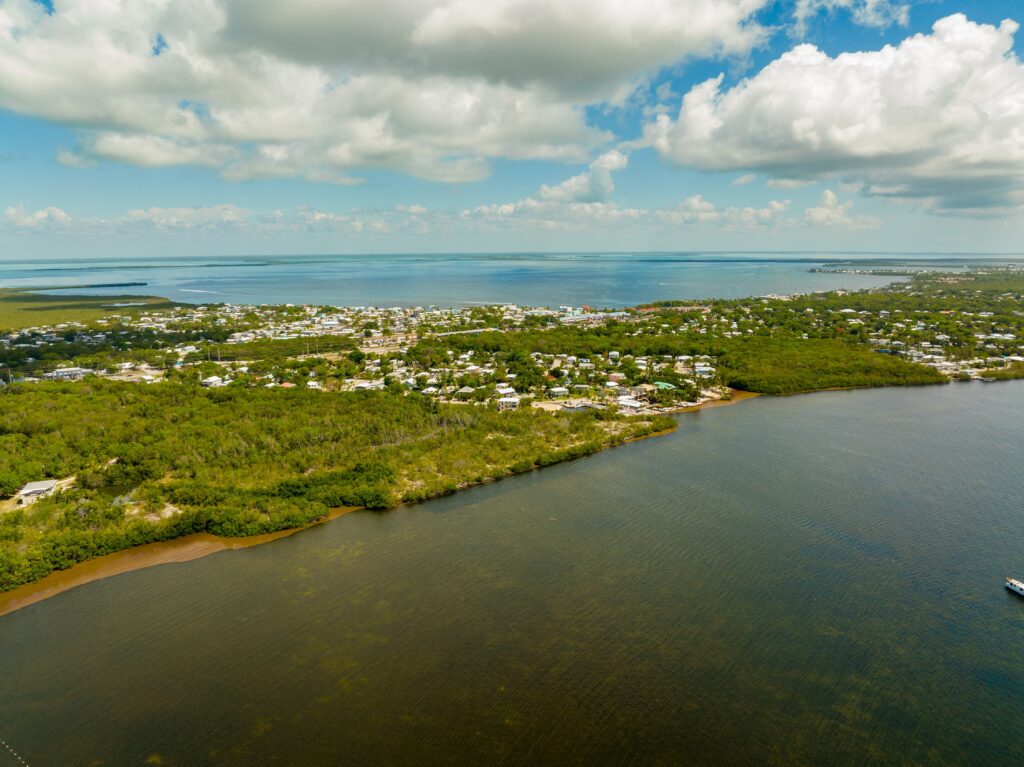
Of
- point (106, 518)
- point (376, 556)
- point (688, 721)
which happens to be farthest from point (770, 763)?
point (106, 518)

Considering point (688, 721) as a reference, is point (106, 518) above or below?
above

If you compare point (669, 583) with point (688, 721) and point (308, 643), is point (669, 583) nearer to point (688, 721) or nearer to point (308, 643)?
point (688, 721)

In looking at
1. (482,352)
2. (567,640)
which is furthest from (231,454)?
(482,352)

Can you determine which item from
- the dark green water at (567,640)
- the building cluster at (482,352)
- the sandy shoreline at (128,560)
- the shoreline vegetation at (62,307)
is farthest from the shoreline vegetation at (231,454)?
the shoreline vegetation at (62,307)

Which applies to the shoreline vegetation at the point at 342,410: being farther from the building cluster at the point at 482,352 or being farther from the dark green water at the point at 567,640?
Answer: the dark green water at the point at 567,640

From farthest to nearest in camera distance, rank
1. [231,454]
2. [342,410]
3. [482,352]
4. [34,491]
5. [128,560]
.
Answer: [482,352] → [342,410] → [231,454] → [34,491] → [128,560]

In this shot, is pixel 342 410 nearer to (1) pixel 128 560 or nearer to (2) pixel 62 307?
(1) pixel 128 560
